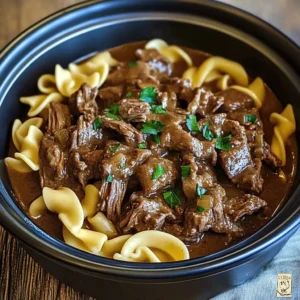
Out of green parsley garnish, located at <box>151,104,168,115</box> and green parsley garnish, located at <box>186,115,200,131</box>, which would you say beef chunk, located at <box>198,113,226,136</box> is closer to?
green parsley garnish, located at <box>186,115,200,131</box>

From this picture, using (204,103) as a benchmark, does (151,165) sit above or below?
below

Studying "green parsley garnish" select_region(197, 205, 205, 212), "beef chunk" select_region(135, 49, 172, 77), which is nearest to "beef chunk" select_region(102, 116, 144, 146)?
"green parsley garnish" select_region(197, 205, 205, 212)

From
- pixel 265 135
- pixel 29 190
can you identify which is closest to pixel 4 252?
pixel 29 190

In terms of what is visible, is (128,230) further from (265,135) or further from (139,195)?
(265,135)

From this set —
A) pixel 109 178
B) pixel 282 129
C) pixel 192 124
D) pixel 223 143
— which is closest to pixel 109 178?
pixel 109 178

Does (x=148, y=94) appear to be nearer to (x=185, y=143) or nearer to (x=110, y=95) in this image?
(x=110, y=95)
